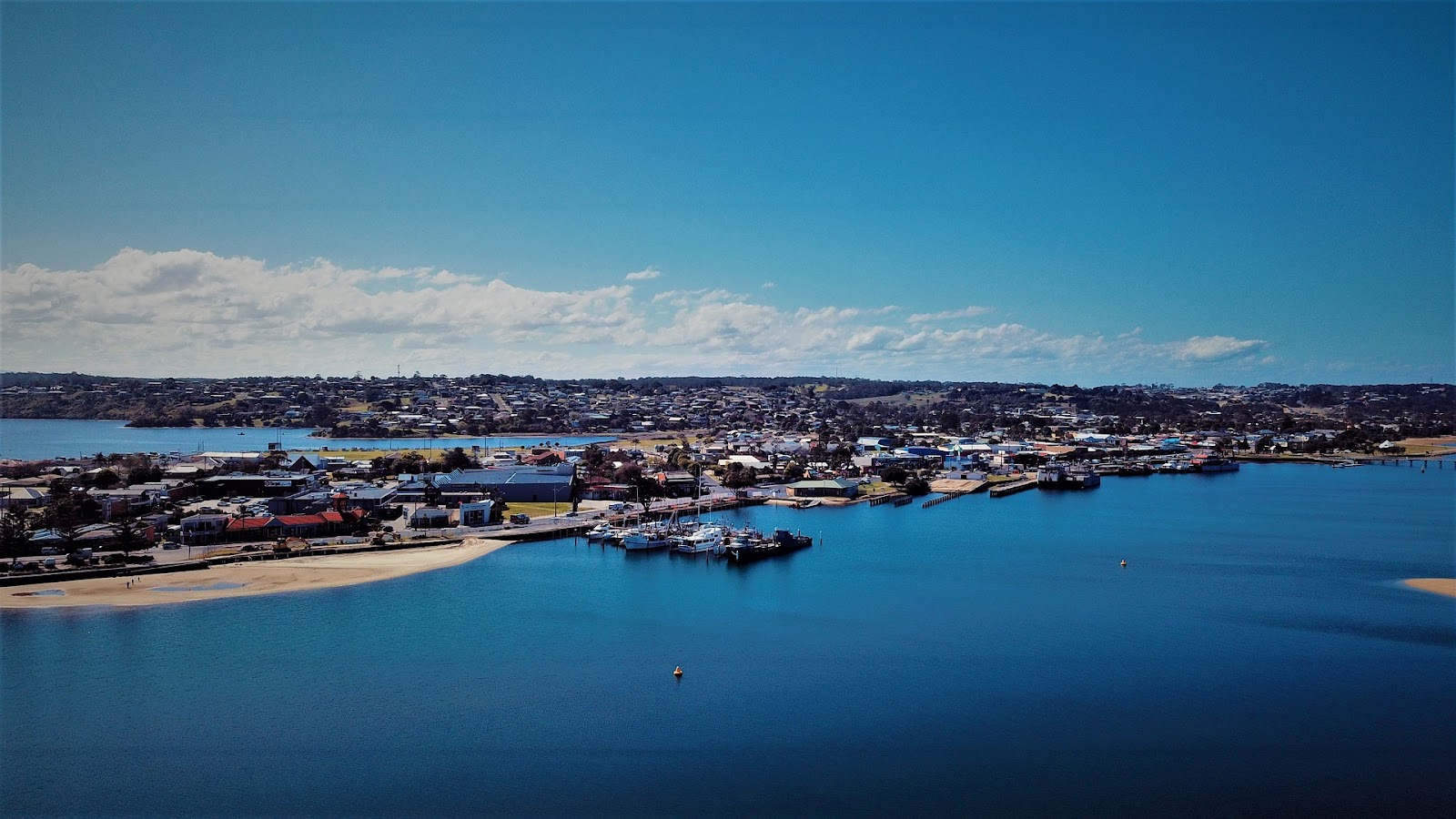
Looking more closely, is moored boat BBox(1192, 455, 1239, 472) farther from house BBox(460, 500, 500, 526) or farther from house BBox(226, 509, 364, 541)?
house BBox(226, 509, 364, 541)

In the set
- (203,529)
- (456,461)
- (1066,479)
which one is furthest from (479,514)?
(1066,479)

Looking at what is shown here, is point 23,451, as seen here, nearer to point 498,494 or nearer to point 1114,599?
point 498,494

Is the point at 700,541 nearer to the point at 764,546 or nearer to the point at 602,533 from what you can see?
the point at 764,546

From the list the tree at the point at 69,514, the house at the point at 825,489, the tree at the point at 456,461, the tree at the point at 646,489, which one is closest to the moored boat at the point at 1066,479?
the house at the point at 825,489

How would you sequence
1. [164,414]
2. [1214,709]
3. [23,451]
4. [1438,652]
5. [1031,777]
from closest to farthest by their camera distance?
[1031,777], [1214,709], [1438,652], [23,451], [164,414]

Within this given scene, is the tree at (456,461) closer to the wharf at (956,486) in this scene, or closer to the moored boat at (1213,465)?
the wharf at (956,486)

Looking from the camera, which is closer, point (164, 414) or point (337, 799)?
point (337, 799)

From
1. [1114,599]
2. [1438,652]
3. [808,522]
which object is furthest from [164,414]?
[1438,652]
